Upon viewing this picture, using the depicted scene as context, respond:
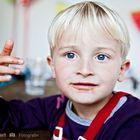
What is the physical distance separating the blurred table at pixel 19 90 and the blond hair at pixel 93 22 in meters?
0.99

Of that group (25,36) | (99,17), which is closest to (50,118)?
(99,17)

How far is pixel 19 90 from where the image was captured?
1.75 metres

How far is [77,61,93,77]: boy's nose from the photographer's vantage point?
24.3 inches

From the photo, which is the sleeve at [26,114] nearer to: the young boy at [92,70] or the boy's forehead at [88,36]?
the young boy at [92,70]

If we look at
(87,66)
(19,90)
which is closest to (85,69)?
(87,66)

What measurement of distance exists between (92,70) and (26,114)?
218 mm

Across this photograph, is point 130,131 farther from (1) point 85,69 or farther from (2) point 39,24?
(2) point 39,24

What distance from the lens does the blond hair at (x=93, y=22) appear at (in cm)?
64

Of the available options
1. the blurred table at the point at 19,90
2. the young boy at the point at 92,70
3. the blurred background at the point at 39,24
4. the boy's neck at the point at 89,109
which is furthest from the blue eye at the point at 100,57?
the blurred background at the point at 39,24

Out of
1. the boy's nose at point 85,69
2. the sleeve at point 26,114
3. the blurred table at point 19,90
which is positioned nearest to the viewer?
the boy's nose at point 85,69

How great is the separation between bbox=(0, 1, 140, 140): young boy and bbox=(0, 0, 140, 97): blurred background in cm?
108

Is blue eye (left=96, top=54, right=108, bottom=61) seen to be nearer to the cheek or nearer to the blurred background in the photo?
the cheek

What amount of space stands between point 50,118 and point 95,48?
21 centimetres

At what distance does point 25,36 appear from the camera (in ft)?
5.95
